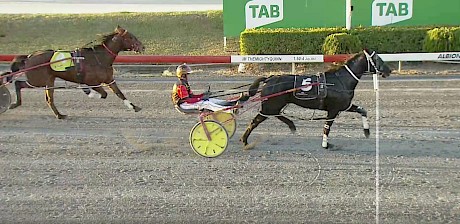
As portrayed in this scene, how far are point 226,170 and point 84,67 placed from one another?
3895 mm

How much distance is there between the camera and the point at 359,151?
28.0 ft

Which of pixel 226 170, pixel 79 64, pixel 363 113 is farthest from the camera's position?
pixel 79 64

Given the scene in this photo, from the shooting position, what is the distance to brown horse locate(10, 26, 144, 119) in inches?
414

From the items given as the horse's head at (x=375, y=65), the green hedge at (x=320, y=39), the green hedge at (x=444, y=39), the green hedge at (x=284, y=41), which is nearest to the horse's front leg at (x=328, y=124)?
the horse's head at (x=375, y=65)

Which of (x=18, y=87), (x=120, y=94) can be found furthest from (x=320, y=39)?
(x=18, y=87)

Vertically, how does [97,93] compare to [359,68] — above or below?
below

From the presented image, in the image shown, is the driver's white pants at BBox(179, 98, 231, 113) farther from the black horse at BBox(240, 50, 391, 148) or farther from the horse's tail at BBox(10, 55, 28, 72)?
the horse's tail at BBox(10, 55, 28, 72)

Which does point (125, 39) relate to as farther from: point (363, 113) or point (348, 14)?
point (348, 14)

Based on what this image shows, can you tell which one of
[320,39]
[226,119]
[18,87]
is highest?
[320,39]

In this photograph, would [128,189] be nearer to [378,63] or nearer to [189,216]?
[189,216]

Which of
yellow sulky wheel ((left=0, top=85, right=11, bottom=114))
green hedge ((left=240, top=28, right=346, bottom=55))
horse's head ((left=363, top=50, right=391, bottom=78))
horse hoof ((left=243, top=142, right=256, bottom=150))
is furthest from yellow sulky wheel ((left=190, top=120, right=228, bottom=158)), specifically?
green hedge ((left=240, top=28, right=346, bottom=55))

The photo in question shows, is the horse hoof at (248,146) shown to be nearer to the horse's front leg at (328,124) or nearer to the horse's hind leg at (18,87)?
the horse's front leg at (328,124)

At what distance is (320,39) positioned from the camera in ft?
→ 52.5

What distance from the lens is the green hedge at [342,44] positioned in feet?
50.4
